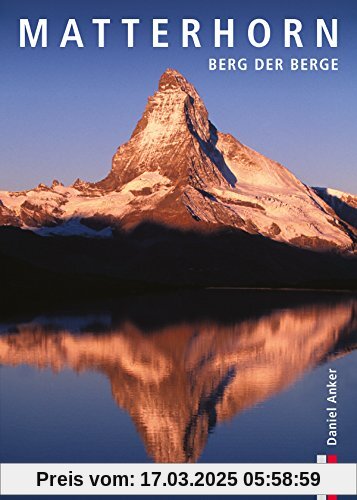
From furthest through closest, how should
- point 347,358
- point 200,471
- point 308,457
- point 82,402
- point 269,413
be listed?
point 347,358 → point 82,402 → point 269,413 → point 308,457 → point 200,471

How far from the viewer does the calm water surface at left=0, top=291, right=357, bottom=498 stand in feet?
169

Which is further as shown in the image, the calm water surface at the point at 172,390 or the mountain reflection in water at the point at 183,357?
the mountain reflection in water at the point at 183,357

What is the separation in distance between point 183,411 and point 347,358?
118ft

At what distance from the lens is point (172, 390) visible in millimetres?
71875

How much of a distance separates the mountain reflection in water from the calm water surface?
5.1 inches

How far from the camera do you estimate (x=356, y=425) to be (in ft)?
189

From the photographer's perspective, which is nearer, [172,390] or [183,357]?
[172,390]

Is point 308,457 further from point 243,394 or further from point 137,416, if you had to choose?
point 243,394

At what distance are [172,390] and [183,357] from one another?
73.1 feet

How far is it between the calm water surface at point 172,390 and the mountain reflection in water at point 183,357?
130mm

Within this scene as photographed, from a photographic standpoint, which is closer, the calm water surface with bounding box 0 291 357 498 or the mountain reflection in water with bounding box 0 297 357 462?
the calm water surface with bounding box 0 291 357 498

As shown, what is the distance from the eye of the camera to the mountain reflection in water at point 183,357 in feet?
200

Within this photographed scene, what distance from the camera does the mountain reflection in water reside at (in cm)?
6081

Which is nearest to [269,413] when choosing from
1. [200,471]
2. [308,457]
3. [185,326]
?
[308,457]
